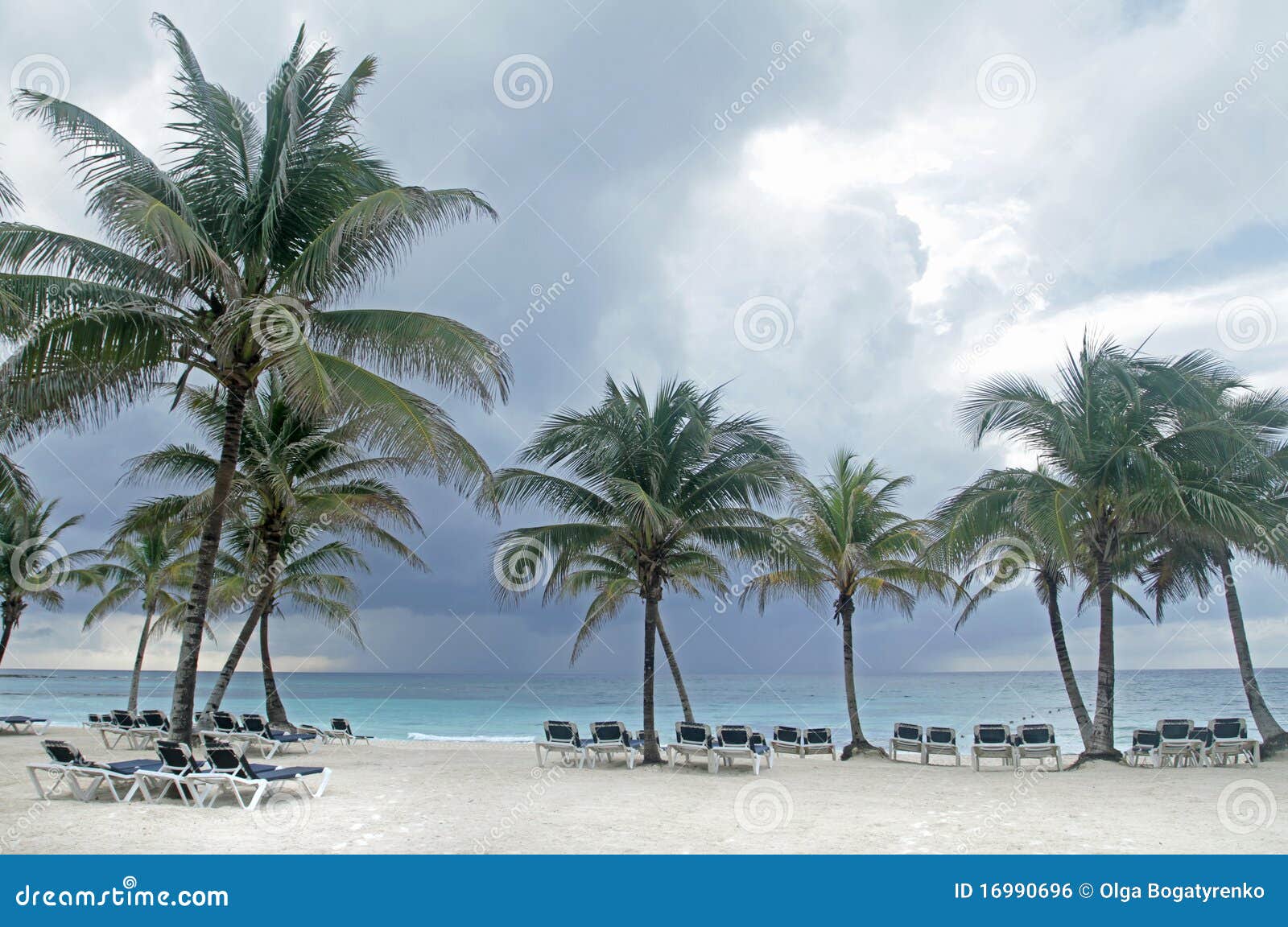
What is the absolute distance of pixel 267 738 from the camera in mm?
17141

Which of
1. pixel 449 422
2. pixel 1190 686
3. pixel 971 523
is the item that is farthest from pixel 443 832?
pixel 1190 686

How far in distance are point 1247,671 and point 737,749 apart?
10.7 meters

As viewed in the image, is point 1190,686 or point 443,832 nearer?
point 443,832

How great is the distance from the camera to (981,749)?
50.7ft

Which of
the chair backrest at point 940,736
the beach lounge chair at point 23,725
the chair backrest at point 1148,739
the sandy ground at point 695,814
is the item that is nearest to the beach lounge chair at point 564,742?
the sandy ground at point 695,814

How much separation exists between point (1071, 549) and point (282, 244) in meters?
12.6

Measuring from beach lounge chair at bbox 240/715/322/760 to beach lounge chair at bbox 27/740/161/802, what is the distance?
627 cm

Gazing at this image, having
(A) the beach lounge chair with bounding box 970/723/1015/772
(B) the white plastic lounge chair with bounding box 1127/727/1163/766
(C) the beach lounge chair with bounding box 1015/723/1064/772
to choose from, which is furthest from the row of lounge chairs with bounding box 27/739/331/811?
(B) the white plastic lounge chair with bounding box 1127/727/1163/766

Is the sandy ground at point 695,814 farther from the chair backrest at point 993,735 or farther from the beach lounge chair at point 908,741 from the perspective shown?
the beach lounge chair at point 908,741

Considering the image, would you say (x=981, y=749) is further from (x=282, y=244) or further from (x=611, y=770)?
(x=282, y=244)

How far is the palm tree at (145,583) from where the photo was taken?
25.0 meters

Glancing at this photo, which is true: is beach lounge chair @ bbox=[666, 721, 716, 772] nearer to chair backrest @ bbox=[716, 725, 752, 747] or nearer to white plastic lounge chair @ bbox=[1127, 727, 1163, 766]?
chair backrest @ bbox=[716, 725, 752, 747]

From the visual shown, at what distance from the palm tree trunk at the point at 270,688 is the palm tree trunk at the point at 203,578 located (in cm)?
1140

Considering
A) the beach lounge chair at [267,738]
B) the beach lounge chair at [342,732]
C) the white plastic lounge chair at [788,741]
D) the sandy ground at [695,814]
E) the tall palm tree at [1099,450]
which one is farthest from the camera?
the beach lounge chair at [342,732]
